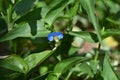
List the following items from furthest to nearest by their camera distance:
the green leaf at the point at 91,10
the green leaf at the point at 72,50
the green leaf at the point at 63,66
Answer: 1. the green leaf at the point at 72,50
2. the green leaf at the point at 63,66
3. the green leaf at the point at 91,10

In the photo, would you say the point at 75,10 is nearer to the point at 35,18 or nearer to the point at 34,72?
the point at 35,18

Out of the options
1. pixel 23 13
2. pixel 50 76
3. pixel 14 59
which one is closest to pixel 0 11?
pixel 23 13

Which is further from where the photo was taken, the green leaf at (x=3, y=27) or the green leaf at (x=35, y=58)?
the green leaf at (x=3, y=27)

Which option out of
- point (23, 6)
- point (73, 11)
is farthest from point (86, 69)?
point (23, 6)

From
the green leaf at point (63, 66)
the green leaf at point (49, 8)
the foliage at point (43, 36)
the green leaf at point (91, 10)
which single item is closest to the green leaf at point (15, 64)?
the foliage at point (43, 36)

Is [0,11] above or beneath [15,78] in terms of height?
above

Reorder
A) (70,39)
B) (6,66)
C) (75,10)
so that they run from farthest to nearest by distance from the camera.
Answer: (70,39)
(75,10)
(6,66)

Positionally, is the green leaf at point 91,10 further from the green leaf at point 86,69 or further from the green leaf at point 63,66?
the green leaf at point 86,69

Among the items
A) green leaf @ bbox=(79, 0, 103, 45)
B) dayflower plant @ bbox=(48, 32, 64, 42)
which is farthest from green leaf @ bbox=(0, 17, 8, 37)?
green leaf @ bbox=(79, 0, 103, 45)
